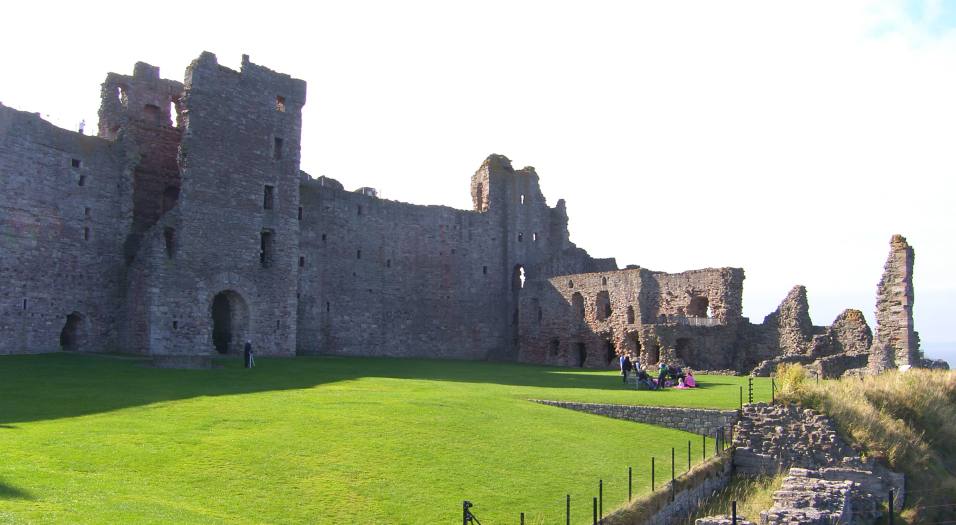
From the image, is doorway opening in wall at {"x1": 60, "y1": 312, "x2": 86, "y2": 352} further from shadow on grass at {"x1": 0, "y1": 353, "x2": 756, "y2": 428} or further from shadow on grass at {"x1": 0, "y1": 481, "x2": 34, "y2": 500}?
shadow on grass at {"x1": 0, "y1": 481, "x2": 34, "y2": 500}

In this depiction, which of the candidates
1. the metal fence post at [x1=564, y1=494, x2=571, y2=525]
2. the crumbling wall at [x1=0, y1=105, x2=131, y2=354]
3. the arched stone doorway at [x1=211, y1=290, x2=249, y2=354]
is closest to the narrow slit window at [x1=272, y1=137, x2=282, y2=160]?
the crumbling wall at [x1=0, y1=105, x2=131, y2=354]

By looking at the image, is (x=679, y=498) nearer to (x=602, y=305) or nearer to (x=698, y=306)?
(x=698, y=306)

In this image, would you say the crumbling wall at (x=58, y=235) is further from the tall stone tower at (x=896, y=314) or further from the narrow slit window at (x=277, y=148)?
the tall stone tower at (x=896, y=314)

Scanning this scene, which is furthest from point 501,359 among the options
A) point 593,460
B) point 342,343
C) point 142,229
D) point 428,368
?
point 593,460

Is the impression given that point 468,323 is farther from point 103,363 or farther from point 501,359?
point 103,363

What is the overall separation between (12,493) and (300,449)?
4973 mm

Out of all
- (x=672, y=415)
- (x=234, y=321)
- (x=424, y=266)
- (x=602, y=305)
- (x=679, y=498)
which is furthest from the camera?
(x=424, y=266)

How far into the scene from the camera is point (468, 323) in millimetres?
45625

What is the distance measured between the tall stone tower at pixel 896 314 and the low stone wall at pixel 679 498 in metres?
13.0

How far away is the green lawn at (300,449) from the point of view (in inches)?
459

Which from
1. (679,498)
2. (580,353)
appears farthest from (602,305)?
(679,498)

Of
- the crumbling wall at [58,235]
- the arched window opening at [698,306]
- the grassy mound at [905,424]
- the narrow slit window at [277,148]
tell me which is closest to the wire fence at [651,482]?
the grassy mound at [905,424]

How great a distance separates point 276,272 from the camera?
1348 inches

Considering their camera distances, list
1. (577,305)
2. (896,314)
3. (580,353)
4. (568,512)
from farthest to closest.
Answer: (580,353) → (577,305) → (896,314) → (568,512)
